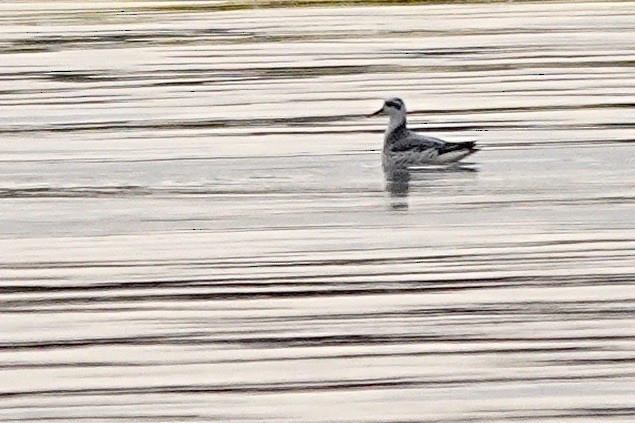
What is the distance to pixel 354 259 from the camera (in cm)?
1323

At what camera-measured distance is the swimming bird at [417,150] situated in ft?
57.6

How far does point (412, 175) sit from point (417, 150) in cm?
26

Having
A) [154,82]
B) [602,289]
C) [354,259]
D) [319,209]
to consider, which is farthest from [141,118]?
[602,289]

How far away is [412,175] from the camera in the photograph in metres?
17.6

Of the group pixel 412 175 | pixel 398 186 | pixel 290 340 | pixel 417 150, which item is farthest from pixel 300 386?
pixel 417 150

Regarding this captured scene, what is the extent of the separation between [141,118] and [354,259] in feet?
30.6

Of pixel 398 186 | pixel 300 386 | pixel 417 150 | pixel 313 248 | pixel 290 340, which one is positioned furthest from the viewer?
pixel 417 150

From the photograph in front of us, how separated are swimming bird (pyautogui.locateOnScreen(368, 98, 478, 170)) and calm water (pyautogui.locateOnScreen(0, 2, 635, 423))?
0.19m

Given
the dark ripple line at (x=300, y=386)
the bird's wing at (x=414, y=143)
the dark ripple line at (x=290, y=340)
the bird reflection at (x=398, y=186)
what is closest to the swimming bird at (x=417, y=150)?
the bird's wing at (x=414, y=143)

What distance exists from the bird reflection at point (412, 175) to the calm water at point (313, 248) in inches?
2.4

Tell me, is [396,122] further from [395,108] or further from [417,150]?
[417,150]

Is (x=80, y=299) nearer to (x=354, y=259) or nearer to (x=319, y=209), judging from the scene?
(x=354, y=259)

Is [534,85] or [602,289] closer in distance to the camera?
[602,289]

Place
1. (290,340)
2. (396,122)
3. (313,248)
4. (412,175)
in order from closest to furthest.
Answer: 1. (290,340)
2. (313,248)
3. (412,175)
4. (396,122)
